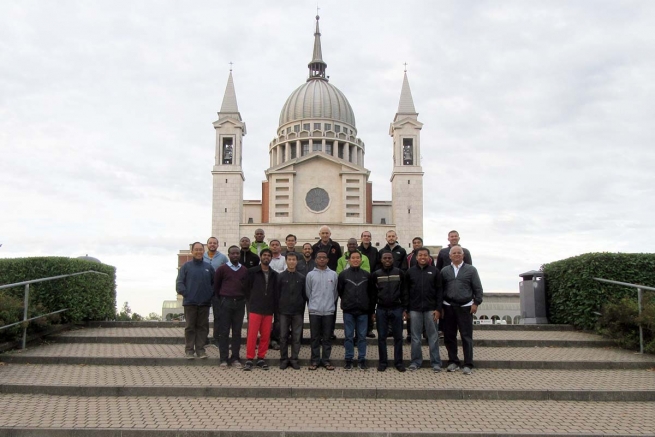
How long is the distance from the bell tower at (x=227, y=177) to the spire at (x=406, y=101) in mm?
13828

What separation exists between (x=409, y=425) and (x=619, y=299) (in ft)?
23.8

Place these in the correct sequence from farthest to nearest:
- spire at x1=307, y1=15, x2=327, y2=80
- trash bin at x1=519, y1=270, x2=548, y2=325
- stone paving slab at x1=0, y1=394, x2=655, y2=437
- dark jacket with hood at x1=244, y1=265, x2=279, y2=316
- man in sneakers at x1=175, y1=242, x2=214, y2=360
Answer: spire at x1=307, y1=15, x2=327, y2=80 → trash bin at x1=519, y1=270, x2=548, y2=325 → man in sneakers at x1=175, y1=242, x2=214, y2=360 → dark jacket with hood at x1=244, y1=265, x2=279, y2=316 → stone paving slab at x1=0, y1=394, x2=655, y2=437

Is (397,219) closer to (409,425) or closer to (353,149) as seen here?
(353,149)

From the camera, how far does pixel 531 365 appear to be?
30.6 feet

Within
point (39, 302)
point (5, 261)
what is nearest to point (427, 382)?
point (39, 302)

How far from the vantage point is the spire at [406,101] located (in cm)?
5106

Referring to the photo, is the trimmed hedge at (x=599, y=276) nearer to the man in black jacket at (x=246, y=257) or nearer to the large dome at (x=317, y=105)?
the man in black jacket at (x=246, y=257)

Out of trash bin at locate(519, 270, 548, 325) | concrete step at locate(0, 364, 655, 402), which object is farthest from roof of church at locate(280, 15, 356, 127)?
concrete step at locate(0, 364, 655, 402)

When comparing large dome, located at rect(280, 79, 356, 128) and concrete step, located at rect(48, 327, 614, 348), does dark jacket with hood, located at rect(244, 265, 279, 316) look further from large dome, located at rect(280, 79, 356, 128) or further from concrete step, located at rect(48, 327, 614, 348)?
large dome, located at rect(280, 79, 356, 128)

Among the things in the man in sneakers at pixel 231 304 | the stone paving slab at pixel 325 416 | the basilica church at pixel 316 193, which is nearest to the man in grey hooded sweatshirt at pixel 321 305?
the man in sneakers at pixel 231 304

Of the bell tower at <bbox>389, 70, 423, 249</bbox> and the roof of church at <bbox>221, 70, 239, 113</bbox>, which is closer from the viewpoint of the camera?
the bell tower at <bbox>389, 70, 423, 249</bbox>

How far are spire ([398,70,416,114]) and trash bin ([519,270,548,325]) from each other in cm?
3833

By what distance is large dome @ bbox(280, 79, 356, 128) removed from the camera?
68.4m

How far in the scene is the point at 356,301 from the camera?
9.23 meters
